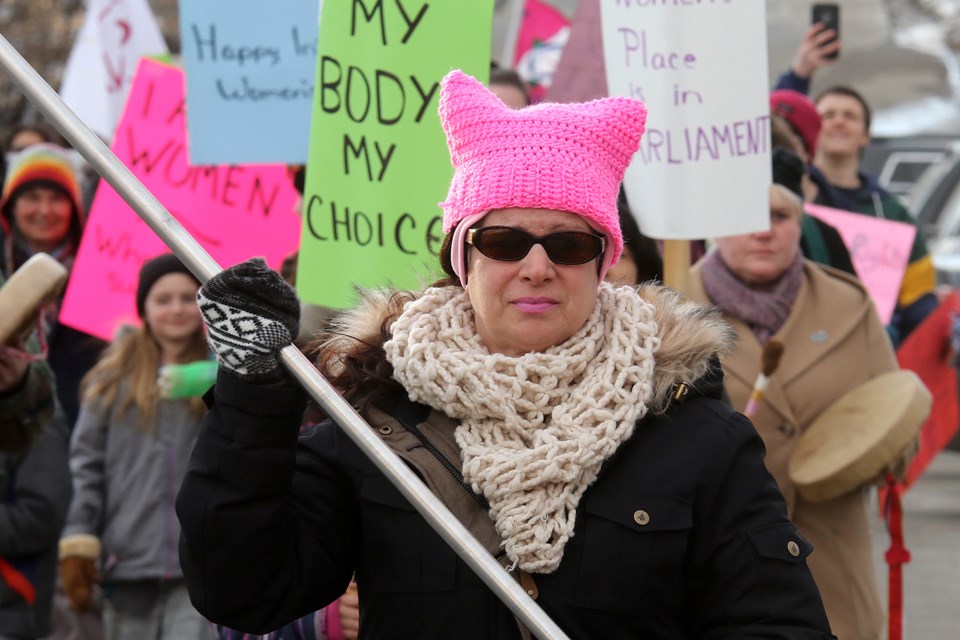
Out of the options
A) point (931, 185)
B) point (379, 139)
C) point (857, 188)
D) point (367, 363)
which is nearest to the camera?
point (367, 363)

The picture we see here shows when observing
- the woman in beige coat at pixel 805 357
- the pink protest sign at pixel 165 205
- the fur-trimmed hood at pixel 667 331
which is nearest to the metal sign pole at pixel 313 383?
the fur-trimmed hood at pixel 667 331

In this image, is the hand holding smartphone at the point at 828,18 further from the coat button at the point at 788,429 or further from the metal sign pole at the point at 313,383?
the metal sign pole at the point at 313,383

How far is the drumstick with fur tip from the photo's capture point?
472 centimetres

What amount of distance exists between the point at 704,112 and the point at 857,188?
3114mm

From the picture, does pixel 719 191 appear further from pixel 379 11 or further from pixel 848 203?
pixel 848 203

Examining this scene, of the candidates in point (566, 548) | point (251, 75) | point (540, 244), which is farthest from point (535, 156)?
point (251, 75)

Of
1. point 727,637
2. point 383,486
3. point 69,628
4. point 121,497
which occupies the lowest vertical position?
point 69,628

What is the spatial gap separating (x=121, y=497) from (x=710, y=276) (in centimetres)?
206

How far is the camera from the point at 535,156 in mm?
2781

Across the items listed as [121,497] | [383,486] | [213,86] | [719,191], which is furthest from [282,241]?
[383,486]

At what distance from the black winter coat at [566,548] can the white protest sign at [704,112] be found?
1.85 meters

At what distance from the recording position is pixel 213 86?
602cm

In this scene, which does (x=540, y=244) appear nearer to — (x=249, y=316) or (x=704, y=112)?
(x=249, y=316)

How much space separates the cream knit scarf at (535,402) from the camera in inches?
105
